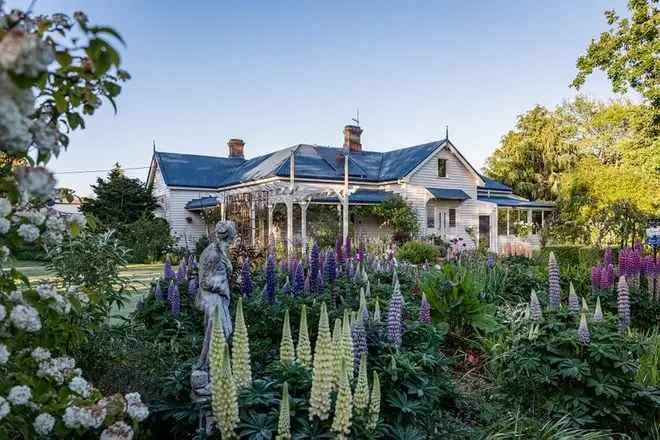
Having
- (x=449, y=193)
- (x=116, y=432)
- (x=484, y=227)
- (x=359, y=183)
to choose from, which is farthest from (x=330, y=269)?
(x=484, y=227)

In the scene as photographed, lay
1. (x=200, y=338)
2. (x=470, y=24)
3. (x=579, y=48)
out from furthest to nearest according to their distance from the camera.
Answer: (x=579, y=48) < (x=470, y=24) < (x=200, y=338)

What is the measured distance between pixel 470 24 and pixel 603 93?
36520 millimetres

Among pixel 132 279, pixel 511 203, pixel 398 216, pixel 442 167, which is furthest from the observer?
pixel 511 203

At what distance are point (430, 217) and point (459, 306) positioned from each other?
20127 millimetres

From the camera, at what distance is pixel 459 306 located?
584cm

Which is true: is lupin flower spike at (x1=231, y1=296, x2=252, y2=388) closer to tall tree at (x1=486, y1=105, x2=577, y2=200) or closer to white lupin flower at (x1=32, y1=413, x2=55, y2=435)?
white lupin flower at (x1=32, y1=413, x2=55, y2=435)

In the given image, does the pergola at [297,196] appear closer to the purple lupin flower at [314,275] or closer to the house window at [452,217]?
the house window at [452,217]

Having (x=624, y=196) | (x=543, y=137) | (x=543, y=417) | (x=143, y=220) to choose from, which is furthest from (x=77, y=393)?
(x=543, y=137)

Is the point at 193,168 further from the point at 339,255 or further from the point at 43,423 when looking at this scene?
the point at 43,423

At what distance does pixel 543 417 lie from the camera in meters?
3.86

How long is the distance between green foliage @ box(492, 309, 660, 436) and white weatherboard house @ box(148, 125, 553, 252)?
17.4 metres

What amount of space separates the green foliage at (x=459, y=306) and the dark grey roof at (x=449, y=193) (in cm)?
1882

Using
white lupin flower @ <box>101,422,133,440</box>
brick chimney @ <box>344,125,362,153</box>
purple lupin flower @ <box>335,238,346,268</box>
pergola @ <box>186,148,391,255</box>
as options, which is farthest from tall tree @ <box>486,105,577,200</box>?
white lupin flower @ <box>101,422,133,440</box>

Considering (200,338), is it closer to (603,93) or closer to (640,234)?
(640,234)
